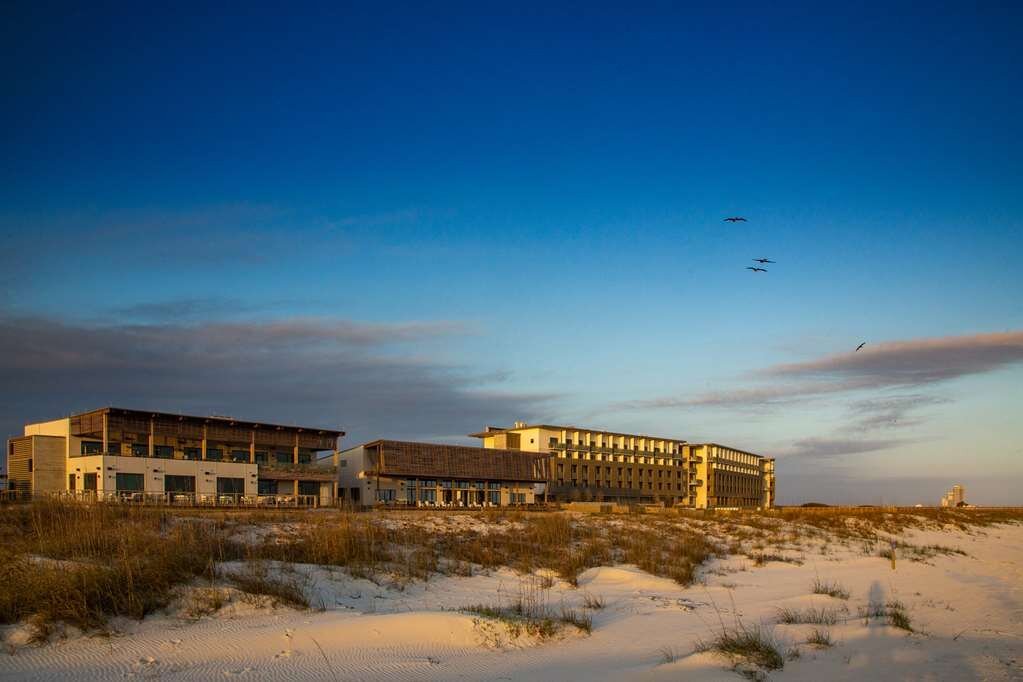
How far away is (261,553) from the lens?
15.1 meters

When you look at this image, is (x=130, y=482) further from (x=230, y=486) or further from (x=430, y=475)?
(x=430, y=475)

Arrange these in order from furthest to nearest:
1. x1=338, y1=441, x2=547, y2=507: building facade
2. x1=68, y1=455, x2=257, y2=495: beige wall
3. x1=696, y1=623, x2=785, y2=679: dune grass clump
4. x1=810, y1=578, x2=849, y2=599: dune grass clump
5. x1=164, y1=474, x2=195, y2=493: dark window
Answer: x1=338, y1=441, x2=547, y2=507: building facade
x1=164, y1=474, x2=195, y2=493: dark window
x1=68, y1=455, x2=257, y2=495: beige wall
x1=810, y1=578, x2=849, y2=599: dune grass clump
x1=696, y1=623, x2=785, y2=679: dune grass clump

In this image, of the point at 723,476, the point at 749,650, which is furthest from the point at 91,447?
the point at 723,476

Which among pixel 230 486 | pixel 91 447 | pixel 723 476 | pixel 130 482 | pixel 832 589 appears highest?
pixel 91 447

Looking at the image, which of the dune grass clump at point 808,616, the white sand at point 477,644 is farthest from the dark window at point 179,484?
the dune grass clump at point 808,616

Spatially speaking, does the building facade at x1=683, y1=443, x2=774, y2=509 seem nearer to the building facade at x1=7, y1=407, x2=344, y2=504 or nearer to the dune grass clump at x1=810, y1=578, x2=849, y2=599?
the building facade at x1=7, y1=407, x2=344, y2=504

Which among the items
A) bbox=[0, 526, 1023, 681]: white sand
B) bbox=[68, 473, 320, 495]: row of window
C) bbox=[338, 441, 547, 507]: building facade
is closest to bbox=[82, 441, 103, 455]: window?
bbox=[68, 473, 320, 495]: row of window

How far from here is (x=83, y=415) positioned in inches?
2149

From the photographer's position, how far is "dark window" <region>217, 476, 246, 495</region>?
56.5 metres

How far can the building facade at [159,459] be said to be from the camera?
1997 inches

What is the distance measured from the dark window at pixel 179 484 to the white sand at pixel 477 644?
45.2 m

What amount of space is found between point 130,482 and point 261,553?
42.4m

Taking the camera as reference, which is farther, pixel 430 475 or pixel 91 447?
pixel 430 475

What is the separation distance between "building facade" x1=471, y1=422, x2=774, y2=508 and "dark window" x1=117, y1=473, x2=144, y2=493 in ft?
171
